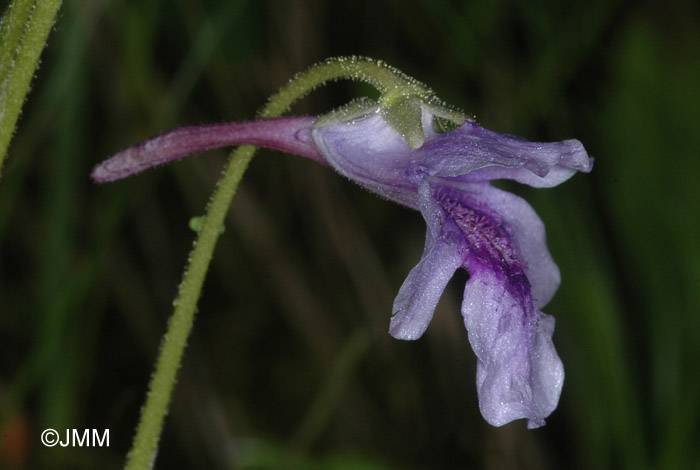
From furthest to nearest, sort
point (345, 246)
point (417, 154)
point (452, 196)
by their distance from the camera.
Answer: point (345, 246) → point (452, 196) → point (417, 154)

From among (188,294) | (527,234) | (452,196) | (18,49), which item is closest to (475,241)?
(452,196)

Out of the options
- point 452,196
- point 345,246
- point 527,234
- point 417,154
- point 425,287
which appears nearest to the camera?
point 425,287

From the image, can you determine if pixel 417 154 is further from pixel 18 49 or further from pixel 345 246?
pixel 345 246

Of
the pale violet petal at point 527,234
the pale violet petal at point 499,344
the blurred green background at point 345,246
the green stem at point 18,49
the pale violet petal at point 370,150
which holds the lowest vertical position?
the pale violet petal at point 499,344

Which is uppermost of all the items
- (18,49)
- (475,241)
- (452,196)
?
(18,49)

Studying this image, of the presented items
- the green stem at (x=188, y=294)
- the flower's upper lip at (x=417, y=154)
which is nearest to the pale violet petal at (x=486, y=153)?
the flower's upper lip at (x=417, y=154)

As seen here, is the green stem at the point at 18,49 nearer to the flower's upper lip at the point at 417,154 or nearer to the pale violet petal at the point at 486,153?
the flower's upper lip at the point at 417,154

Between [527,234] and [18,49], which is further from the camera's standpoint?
[527,234]
